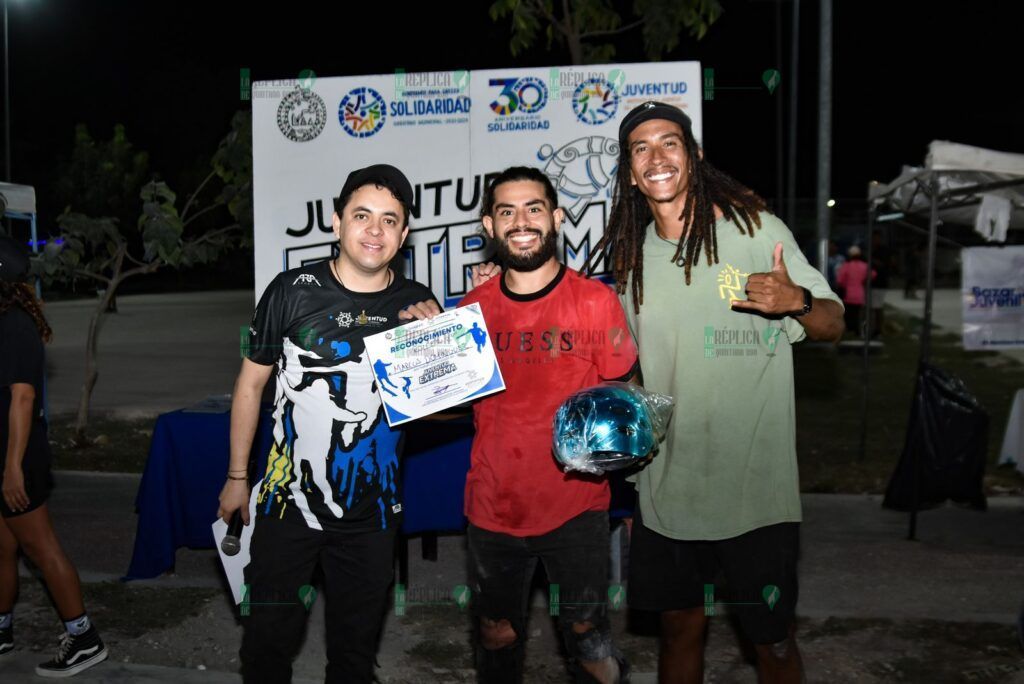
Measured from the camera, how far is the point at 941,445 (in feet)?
21.9

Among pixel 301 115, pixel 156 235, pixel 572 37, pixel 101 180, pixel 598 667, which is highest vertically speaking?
pixel 101 180

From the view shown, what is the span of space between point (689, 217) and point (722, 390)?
0.54 meters

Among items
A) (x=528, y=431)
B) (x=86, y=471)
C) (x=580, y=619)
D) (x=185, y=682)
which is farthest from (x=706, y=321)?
(x=86, y=471)

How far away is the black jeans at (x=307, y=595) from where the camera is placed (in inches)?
128

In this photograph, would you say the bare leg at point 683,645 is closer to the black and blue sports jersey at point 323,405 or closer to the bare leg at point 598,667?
the bare leg at point 598,667

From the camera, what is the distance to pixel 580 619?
326cm

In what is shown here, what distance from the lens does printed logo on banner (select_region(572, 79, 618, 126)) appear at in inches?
223

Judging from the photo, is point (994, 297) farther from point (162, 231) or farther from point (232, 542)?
point (162, 231)

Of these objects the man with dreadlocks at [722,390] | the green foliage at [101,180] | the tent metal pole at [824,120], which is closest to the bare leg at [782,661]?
the man with dreadlocks at [722,390]

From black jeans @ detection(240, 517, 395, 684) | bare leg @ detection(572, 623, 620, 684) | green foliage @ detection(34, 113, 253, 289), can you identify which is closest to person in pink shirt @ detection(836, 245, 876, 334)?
green foliage @ detection(34, 113, 253, 289)

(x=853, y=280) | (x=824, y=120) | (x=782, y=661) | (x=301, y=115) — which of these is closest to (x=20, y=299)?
(x=301, y=115)

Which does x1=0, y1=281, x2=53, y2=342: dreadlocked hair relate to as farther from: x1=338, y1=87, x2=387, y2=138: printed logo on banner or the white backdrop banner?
x1=338, y1=87, x2=387, y2=138: printed logo on banner

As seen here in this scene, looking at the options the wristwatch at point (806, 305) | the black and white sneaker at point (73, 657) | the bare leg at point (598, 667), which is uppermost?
the wristwatch at point (806, 305)

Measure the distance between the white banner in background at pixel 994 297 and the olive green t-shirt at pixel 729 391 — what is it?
5180 mm
